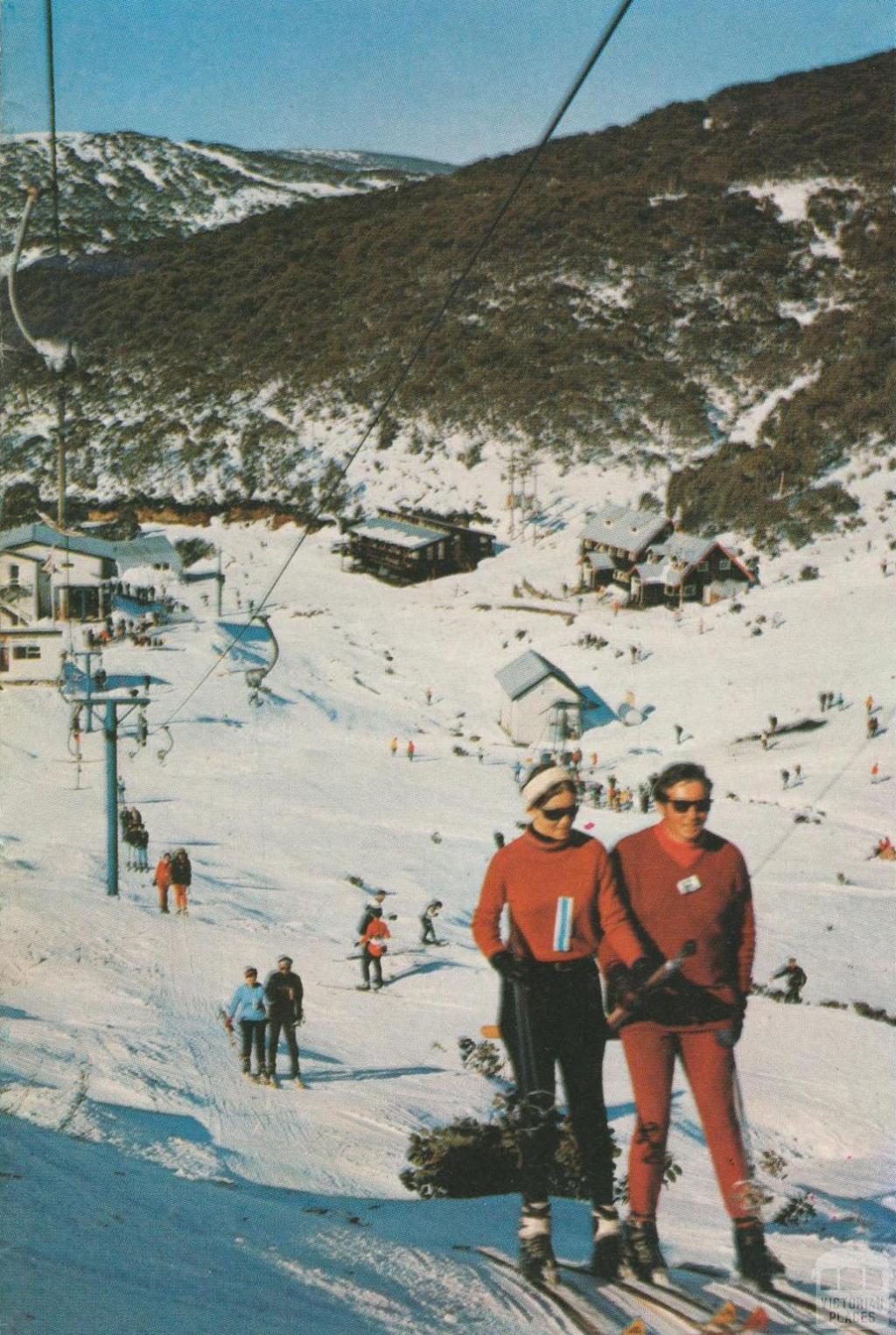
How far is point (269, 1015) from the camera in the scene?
724 centimetres

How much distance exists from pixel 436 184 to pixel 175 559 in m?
30.2

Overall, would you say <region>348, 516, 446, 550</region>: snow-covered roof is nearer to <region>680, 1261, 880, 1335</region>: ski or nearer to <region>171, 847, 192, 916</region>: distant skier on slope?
<region>171, 847, 192, 916</region>: distant skier on slope

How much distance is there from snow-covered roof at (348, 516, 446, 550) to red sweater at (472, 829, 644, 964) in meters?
9.36

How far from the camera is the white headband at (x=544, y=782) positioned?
3627 mm

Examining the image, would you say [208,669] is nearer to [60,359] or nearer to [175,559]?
[175,559]

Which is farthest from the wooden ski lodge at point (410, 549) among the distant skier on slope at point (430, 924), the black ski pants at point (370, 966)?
the black ski pants at point (370, 966)

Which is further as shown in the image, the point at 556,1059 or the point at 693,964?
the point at 556,1059

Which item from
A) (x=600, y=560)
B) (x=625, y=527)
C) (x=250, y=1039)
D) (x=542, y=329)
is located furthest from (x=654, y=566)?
(x=542, y=329)

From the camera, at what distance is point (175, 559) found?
15.4 m

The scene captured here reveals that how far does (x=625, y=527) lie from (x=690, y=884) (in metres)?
10.6

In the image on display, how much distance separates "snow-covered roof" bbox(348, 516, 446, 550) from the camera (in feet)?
43.1

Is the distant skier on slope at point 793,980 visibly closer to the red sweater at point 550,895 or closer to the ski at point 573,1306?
the ski at point 573,1306

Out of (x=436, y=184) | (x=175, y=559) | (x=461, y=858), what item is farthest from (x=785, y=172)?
(x=461, y=858)

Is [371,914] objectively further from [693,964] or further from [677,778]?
[677,778]
